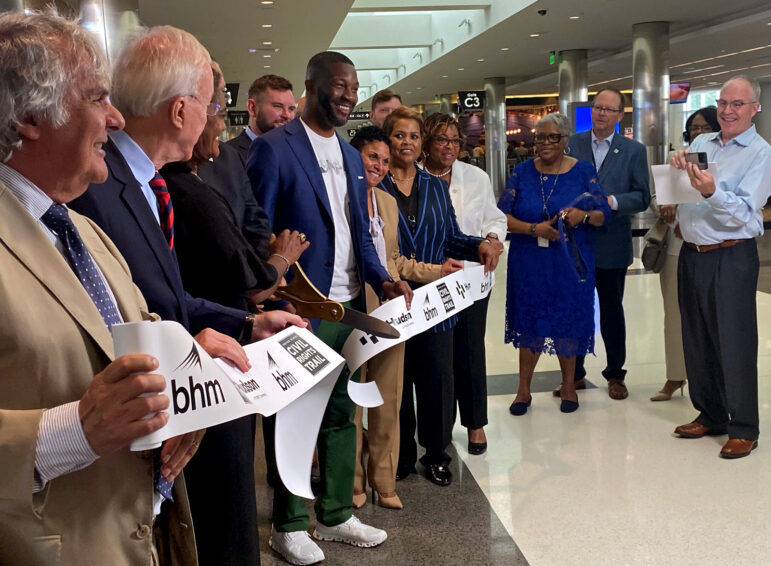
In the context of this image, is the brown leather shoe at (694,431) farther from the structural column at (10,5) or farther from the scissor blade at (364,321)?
the structural column at (10,5)

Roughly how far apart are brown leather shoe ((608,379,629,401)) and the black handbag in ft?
2.58

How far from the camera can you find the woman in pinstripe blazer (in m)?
3.64

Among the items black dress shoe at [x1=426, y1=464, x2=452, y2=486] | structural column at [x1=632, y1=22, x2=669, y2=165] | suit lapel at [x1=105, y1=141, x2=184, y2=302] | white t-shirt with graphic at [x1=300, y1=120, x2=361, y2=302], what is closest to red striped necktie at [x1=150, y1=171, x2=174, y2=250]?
suit lapel at [x1=105, y1=141, x2=184, y2=302]

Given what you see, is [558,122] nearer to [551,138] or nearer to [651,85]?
[551,138]

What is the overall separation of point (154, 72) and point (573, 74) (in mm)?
18643

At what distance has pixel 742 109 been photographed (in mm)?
3865

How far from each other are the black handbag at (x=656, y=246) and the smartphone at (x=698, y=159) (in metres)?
0.84

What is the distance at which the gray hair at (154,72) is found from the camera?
175 cm

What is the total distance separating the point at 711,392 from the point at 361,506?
6.81 feet

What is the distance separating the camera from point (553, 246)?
4535mm

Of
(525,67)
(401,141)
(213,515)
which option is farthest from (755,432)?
(525,67)

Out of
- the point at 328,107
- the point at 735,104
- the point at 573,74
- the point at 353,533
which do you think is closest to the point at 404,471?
the point at 353,533

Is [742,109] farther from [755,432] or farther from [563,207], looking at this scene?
[755,432]

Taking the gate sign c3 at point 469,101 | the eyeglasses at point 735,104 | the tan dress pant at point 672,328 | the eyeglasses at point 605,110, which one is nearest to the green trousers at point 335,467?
the eyeglasses at point 735,104
